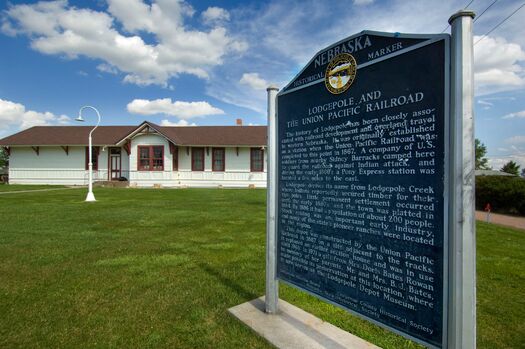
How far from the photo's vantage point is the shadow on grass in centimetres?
421

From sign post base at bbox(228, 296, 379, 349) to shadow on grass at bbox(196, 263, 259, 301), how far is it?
357 mm

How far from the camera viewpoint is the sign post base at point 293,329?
2.96 meters

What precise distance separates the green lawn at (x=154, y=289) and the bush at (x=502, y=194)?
27.3 ft

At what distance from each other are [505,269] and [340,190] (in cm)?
468

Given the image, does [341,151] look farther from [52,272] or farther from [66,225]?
[66,225]

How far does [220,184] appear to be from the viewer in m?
27.7

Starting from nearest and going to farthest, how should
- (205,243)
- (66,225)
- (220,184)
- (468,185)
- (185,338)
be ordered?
(468,185)
(185,338)
(205,243)
(66,225)
(220,184)

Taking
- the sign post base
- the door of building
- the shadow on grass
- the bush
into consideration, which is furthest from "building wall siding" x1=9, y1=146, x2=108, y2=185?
the sign post base

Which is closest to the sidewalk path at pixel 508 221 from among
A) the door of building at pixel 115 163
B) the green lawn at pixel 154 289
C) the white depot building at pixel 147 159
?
the green lawn at pixel 154 289

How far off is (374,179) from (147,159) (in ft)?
85.5

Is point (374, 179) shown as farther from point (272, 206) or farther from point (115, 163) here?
point (115, 163)

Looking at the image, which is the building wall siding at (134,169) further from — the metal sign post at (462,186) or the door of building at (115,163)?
the metal sign post at (462,186)

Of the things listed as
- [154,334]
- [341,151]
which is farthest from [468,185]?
[154,334]

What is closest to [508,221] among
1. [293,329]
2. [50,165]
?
[293,329]
